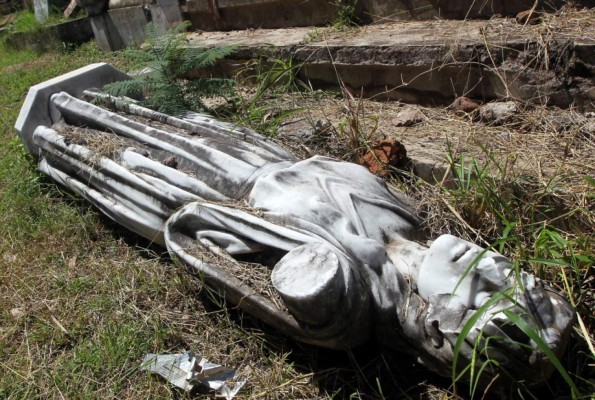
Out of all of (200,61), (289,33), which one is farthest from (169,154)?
(289,33)

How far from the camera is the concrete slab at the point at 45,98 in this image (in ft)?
11.7

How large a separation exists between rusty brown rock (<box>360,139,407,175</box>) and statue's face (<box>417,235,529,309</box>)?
0.91 metres

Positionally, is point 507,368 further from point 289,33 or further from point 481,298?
point 289,33

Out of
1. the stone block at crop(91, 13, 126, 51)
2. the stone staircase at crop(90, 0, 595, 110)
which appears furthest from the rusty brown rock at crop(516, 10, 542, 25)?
the stone block at crop(91, 13, 126, 51)

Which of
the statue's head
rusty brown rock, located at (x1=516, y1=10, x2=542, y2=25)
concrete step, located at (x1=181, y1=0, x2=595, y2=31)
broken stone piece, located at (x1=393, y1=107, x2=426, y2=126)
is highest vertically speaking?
concrete step, located at (x1=181, y1=0, x2=595, y2=31)

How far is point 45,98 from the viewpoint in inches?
142

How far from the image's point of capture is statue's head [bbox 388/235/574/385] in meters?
1.75

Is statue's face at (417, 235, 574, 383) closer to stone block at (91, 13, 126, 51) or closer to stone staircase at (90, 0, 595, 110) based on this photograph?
stone staircase at (90, 0, 595, 110)

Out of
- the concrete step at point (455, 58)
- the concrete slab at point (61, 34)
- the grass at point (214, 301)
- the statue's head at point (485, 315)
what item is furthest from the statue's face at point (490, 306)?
the concrete slab at point (61, 34)

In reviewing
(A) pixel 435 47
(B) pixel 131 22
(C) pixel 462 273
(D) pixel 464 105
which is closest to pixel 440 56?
(A) pixel 435 47

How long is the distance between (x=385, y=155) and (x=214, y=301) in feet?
3.56

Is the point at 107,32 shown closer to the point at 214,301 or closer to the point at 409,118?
the point at 409,118

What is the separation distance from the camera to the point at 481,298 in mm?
1857

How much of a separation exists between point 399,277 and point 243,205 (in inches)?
27.5
